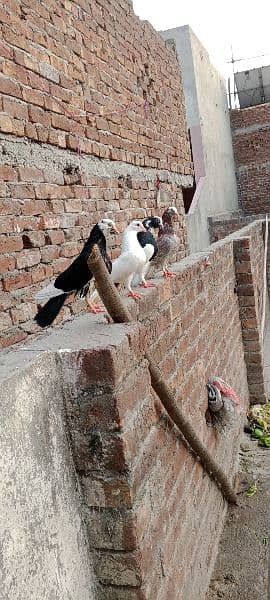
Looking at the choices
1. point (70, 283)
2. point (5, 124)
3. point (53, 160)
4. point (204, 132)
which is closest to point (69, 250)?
point (53, 160)

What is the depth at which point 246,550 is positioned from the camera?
3.01m

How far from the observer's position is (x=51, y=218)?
10.7 feet

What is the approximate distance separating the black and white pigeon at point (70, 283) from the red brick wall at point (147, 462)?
0.28 metres

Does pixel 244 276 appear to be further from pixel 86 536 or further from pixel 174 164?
pixel 86 536

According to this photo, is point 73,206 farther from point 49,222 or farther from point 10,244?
point 10,244

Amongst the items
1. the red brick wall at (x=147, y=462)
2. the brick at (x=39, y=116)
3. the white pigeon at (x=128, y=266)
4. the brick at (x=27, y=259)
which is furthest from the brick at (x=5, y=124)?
the red brick wall at (x=147, y=462)

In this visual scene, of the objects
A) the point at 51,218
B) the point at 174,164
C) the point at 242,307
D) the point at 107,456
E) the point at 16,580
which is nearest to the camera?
the point at 16,580

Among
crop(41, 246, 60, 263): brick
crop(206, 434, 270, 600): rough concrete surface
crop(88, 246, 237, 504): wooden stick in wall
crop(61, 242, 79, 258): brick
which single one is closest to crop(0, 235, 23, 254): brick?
crop(41, 246, 60, 263): brick

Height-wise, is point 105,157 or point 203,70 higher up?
point 203,70

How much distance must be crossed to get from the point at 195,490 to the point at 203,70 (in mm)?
13737

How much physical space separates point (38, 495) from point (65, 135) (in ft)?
→ 8.38

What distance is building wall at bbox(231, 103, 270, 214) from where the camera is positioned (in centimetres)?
1725

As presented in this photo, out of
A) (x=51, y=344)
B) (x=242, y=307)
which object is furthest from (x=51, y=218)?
(x=242, y=307)

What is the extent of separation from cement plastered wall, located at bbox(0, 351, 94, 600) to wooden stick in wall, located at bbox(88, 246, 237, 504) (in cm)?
35
